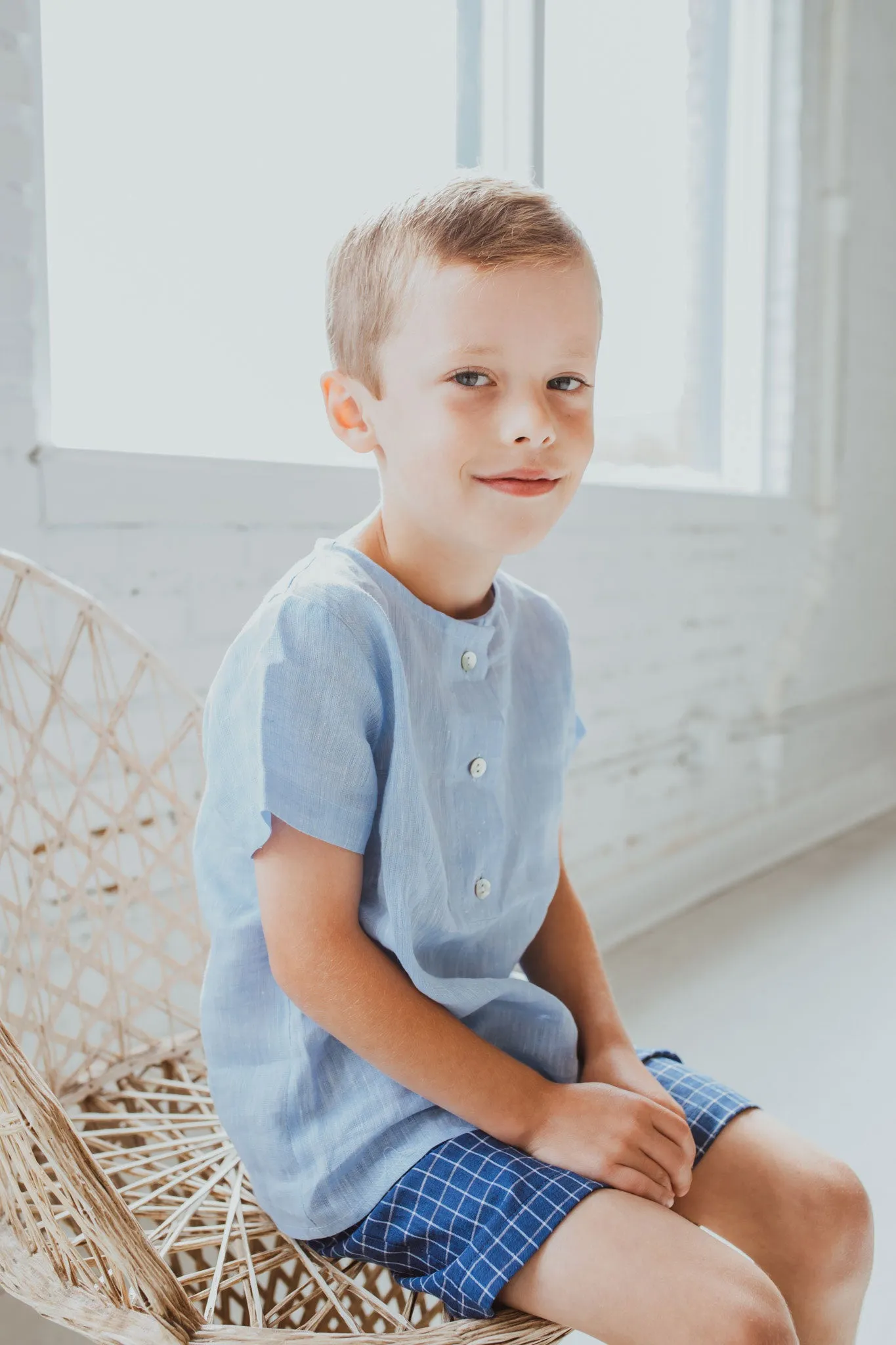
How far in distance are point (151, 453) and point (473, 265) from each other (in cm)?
68

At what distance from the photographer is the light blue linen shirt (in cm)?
77

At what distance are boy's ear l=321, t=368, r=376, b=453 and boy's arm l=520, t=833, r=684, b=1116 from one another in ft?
1.39

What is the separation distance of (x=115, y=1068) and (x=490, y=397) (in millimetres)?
A: 720

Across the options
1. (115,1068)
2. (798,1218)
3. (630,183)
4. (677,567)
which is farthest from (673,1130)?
(630,183)

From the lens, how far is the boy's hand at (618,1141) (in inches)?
29.4

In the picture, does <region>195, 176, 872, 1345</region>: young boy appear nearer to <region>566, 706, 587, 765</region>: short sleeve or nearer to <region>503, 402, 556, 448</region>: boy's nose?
<region>503, 402, 556, 448</region>: boy's nose

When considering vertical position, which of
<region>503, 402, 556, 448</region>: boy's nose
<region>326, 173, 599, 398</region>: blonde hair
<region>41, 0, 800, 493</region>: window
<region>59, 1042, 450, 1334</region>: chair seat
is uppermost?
<region>41, 0, 800, 493</region>: window

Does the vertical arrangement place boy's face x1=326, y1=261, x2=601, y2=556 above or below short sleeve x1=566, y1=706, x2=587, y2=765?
above

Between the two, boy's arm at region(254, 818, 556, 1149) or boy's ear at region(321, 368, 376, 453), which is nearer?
boy's arm at region(254, 818, 556, 1149)

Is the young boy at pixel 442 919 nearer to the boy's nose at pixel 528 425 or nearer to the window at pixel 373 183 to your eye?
the boy's nose at pixel 528 425

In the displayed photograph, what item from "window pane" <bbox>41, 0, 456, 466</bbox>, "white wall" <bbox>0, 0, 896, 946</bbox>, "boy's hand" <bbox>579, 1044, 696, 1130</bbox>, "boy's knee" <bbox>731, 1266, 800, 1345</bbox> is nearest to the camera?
"boy's knee" <bbox>731, 1266, 800, 1345</bbox>

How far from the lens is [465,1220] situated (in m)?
0.72

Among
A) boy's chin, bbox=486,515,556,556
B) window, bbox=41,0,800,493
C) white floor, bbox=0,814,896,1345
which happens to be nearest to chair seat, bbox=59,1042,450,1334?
white floor, bbox=0,814,896,1345

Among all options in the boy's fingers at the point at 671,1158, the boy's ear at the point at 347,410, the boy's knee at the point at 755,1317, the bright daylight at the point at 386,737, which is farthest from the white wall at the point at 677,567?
the boy's knee at the point at 755,1317
